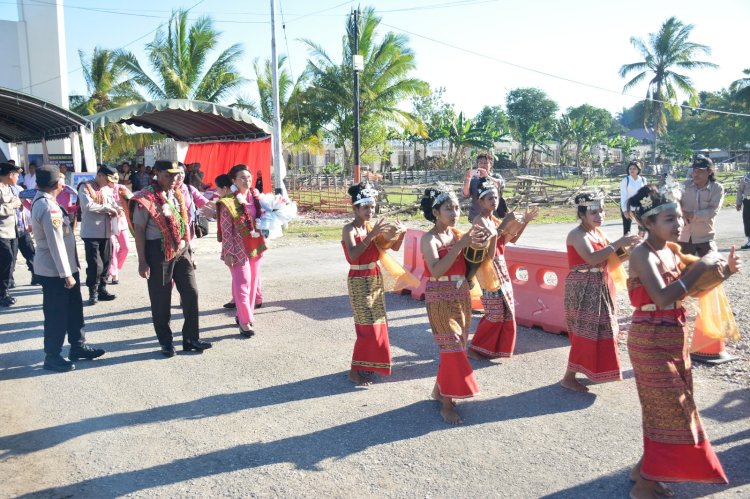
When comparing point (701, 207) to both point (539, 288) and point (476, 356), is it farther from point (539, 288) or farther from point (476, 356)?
point (476, 356)

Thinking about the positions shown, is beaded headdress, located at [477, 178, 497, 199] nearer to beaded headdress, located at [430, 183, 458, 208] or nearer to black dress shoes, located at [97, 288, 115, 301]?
beaded headdress, located at [430, 183, 458, 208]

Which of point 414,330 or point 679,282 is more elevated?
point 679,282

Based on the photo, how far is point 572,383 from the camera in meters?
5.10

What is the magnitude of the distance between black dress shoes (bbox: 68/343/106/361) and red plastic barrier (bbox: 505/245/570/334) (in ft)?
14.8

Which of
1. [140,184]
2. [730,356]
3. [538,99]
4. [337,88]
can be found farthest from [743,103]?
[730,356]

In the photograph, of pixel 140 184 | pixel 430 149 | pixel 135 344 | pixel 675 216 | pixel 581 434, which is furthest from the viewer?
pixel 430 149

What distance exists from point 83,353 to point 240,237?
6.42ft

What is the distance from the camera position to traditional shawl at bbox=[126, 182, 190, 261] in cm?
608

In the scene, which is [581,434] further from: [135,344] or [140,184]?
[140,184]

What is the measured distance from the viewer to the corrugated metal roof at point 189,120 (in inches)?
558

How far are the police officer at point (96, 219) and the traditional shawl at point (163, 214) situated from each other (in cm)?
254

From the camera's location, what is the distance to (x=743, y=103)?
49.7 metres

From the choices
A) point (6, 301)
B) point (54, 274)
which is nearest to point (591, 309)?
point (54, 274)

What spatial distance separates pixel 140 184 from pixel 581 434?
53.5 feet
